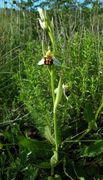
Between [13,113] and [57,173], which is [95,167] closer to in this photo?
[57,173]

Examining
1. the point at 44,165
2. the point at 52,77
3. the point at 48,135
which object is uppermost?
the point at 52,77

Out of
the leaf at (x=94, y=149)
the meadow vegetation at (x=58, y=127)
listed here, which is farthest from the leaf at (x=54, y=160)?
the leaf at (x=94, y=149)

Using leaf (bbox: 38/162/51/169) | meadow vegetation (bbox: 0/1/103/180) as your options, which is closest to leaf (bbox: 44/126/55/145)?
meadow vegetation (bbox: 0/1/103/180)

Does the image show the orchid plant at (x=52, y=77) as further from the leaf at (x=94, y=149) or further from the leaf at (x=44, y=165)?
the leaf at (x=94, y=149)

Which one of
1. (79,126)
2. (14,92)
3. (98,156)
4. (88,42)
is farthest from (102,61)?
(14,92)

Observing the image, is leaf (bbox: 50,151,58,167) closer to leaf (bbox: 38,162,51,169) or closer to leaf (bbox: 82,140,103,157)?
leaf (bbox: 38,162,51,169)

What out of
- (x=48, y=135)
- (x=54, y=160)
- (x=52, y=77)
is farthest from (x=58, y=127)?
(x=52, y=77)

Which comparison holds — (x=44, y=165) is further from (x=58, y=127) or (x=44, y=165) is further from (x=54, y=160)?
(x=58, y=127)

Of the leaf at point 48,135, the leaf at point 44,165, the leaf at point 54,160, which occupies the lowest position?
the leaf at point 44,165
